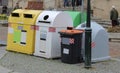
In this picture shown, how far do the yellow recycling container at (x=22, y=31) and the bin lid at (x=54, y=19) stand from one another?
0.32 metres

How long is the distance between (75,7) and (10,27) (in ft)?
55.2

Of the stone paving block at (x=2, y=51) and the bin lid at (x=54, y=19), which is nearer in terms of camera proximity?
the bin lid at (x=54, y=19)

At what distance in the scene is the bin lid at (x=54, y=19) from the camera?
12711mm

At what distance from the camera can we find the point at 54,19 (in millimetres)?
12648

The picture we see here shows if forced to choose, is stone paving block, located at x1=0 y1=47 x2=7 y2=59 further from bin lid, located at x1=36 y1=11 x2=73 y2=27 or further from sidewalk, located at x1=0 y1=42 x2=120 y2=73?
bin lid, located at x1=36 y1=11 x2=73 y2=27

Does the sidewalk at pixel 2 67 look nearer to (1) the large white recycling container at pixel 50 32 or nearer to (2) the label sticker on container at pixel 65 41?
(1) the large white recycling container at pixel 50 32

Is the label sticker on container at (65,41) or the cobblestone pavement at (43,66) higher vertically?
the label sticker on container at (65,41)

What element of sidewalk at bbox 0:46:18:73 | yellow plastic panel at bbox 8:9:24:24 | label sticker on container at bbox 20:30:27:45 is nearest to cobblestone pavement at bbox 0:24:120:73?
sidewalk at bbox 0:46:18:73

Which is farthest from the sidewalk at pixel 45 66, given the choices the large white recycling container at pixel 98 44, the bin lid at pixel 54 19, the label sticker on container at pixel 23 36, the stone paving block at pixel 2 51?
the bin lid at pixel 54 19

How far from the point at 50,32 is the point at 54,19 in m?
0.41

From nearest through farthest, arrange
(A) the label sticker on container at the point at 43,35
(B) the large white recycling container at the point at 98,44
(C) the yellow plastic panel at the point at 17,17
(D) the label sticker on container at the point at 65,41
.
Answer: (D) the label sticker on container at the point at 65,41
(B) the large white recycling container at the point at 98,44
(A) the label sticker on container at the point at 43,35
(C) the yellow plastic panel at the point at 17,17

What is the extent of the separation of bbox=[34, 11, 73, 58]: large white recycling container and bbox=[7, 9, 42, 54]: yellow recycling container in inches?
11.9

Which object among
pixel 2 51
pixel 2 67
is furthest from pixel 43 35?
pixel 2 51

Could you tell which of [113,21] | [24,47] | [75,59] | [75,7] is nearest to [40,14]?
[24,47]
